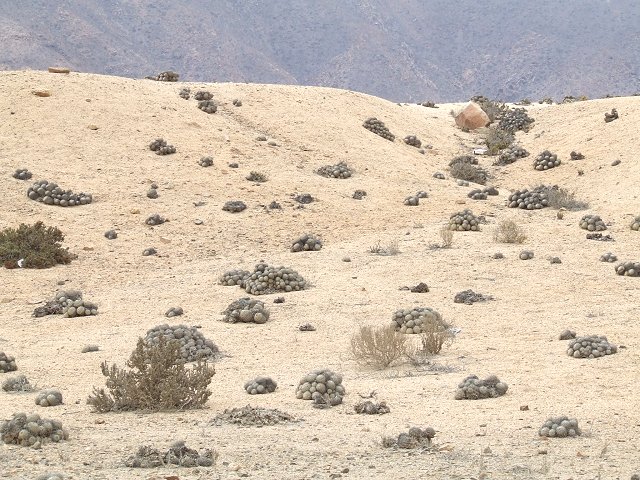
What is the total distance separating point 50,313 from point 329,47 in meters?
69.3

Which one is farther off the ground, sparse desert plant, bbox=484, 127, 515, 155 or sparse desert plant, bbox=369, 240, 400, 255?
sparse desert plant, bbox=484, 127, 515, 155

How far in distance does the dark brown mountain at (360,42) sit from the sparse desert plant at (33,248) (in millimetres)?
53504

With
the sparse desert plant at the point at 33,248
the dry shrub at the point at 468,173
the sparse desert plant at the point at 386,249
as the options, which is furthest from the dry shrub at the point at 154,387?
the dry shrub at the point at 468,173

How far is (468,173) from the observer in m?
25.6

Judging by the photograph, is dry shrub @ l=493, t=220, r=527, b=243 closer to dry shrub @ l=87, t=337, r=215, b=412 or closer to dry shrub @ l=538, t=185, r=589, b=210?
dry shrub @ l=538, t=185, r=589, b=210

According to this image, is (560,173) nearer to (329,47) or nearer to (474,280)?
(474,280)

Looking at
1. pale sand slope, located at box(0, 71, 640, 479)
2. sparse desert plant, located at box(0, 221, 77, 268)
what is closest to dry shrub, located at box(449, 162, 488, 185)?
pale sand slope, located at box(0, 71, 640, 479)

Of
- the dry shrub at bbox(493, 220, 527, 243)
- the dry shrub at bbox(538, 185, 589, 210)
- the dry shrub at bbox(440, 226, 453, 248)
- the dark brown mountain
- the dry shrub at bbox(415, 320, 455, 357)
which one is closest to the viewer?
the dry shrub at bbox(415, 320, 455, 357)

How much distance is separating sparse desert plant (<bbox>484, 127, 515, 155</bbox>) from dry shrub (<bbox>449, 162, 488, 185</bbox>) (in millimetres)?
3086

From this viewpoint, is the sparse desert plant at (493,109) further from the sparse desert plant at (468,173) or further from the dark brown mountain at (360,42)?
the dark brown mountain at (360,42)

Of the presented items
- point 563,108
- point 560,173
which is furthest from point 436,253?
point 563,108

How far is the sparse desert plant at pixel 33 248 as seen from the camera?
657 inches

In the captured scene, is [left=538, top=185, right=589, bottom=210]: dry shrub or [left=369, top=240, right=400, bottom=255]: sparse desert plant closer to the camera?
[left=369, top=240, right=400, bottom=255]: sparse desert plant

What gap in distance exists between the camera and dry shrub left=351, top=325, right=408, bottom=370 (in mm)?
10023
